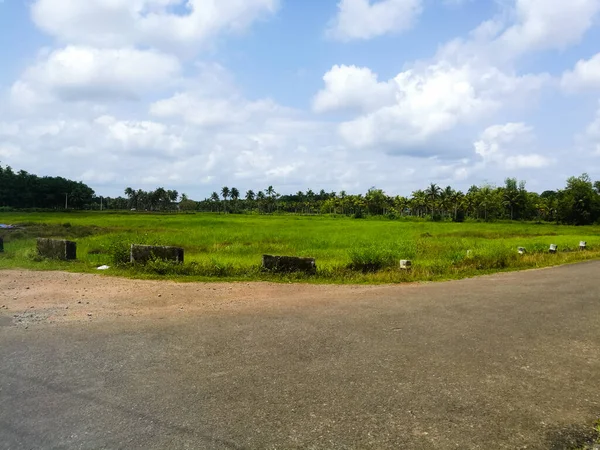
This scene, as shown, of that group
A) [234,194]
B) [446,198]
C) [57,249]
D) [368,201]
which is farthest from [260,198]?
[57,249]

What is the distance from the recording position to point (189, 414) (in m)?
4.23

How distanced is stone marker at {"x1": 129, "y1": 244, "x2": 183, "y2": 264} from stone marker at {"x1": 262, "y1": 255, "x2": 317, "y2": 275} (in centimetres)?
314

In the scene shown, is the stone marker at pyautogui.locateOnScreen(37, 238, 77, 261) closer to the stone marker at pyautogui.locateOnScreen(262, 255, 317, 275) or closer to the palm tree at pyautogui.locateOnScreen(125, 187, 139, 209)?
the stone marker at pyautogui.locateOnScreen(262, 255, 317, 275)

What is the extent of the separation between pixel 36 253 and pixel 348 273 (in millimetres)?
12252

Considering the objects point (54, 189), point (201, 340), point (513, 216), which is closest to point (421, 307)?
point (201, 340)

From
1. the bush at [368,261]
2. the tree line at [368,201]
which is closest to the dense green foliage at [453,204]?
the tree line at [368,201]

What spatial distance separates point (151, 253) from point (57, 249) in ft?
15.9

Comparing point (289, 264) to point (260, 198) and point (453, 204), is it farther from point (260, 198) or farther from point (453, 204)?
point (260, 198)

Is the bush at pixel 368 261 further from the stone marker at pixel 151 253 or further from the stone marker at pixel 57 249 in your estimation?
the stone marker at pixel 57 249

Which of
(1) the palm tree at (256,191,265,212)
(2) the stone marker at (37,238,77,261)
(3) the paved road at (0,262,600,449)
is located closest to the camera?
(3) the paved road at (0,262,600,449)

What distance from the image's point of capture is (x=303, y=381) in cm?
503

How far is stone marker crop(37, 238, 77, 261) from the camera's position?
1653cm

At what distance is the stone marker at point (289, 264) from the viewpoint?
550 inches

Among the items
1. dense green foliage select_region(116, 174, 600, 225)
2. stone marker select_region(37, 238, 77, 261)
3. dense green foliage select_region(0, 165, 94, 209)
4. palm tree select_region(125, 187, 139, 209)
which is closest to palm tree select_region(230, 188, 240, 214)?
dense green foliage select_region(116, 174, 600, 225)
